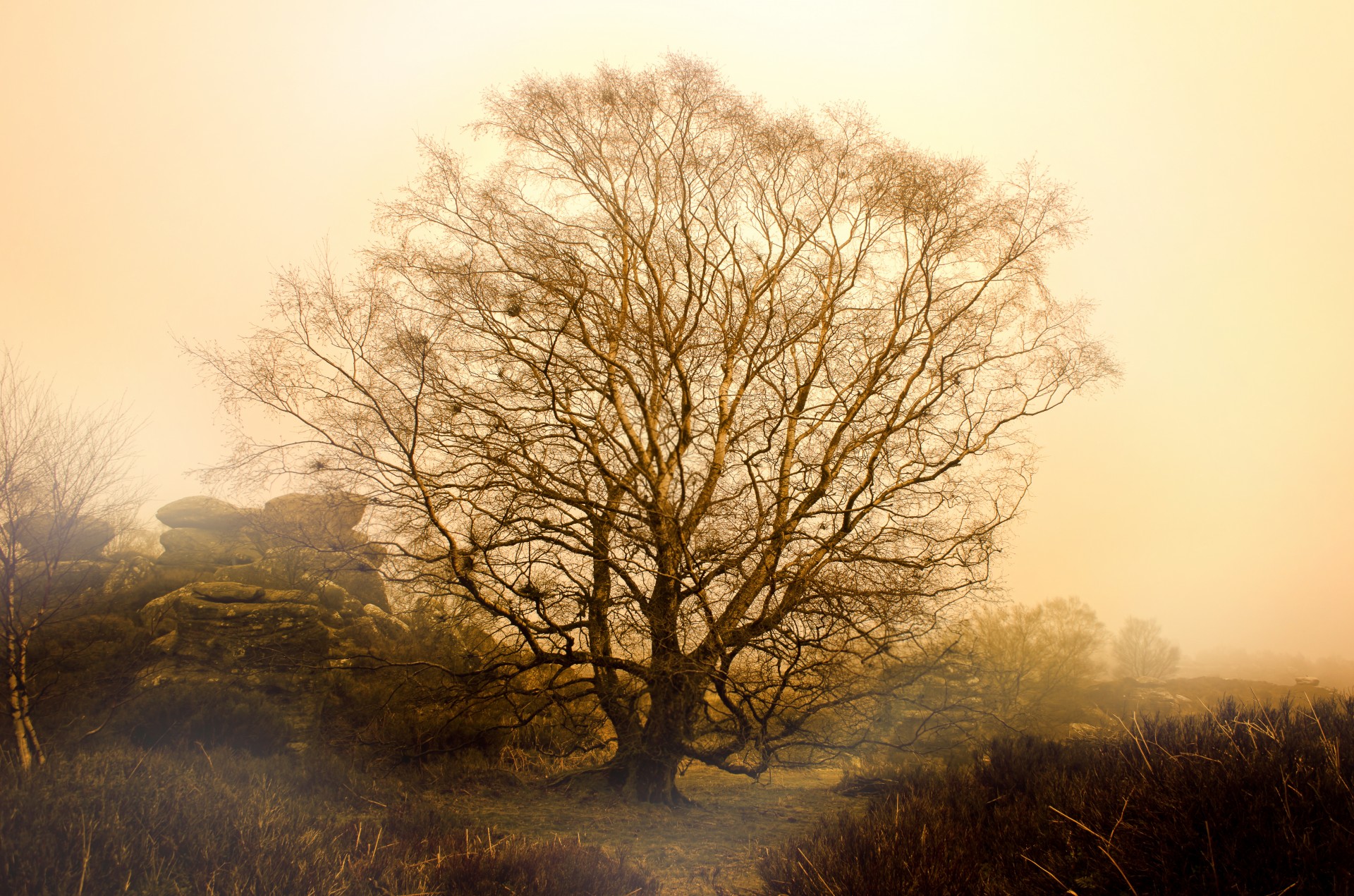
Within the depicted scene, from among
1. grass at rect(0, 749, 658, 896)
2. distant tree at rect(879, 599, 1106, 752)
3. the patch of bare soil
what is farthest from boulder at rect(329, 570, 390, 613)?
distant tree at rect(879, 599, 1106, 752)

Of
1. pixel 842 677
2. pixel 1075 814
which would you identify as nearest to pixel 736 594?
pixel 842 677

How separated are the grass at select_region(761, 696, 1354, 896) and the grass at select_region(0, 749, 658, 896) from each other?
6.17ft

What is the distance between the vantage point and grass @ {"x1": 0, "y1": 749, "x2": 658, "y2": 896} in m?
3.95

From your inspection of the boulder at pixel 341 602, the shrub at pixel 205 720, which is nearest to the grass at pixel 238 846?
the shrub at pixel 205 720

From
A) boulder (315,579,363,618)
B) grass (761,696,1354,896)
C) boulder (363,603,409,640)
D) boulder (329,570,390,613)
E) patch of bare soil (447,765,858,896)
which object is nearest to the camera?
grass (761,696,1354,896)

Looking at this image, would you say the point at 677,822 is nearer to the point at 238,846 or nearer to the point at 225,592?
the point at 238,846

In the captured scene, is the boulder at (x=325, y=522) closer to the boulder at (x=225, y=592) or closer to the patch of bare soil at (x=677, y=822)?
the patch of bare soil at (x=677, y=822)

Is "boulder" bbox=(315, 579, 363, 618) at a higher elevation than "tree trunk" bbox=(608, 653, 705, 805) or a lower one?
higher

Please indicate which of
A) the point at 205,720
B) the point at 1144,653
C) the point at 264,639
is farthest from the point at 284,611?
the point at 1144,653

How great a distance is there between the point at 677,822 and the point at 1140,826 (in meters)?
4.95

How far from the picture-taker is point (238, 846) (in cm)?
442

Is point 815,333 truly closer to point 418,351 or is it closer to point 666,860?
point 418,351

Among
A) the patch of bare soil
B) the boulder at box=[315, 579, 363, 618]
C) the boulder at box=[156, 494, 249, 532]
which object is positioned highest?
the boulder at box=[156, 494, 249, 532]

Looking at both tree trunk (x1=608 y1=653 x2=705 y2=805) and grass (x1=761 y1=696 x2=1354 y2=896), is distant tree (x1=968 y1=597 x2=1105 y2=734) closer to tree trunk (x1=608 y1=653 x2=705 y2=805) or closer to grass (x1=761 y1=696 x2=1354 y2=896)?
grass (x1=761 y1=696 x2=1354 y2=896)
